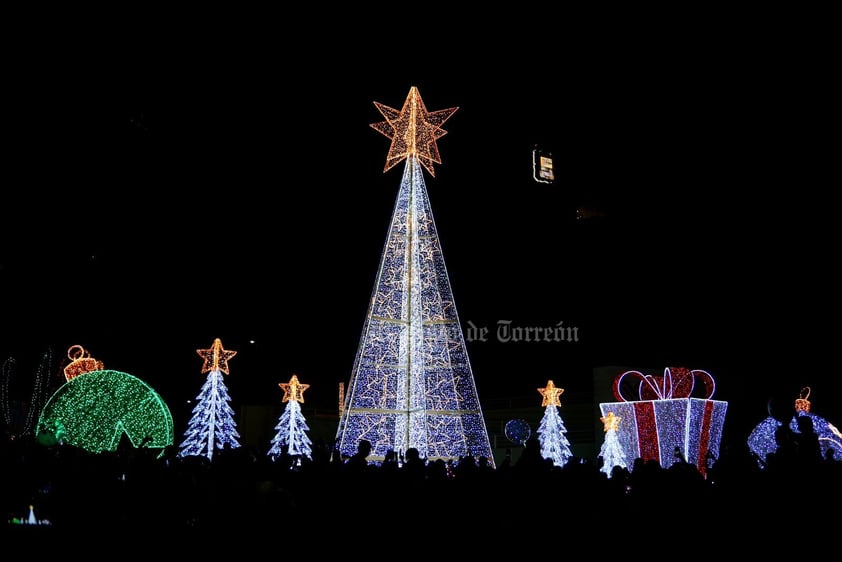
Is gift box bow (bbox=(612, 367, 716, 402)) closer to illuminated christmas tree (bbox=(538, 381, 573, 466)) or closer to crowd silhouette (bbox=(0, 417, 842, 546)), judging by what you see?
illuminated christmas tree (bbox=(538, 381, 573, 466))

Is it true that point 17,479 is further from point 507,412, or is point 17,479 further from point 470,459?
point 507,412

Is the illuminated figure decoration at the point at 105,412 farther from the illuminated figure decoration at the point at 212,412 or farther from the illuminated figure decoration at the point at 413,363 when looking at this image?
the illuminated figure decoration at the point at 212,412

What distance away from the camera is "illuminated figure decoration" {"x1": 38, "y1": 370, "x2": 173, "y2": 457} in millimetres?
15219

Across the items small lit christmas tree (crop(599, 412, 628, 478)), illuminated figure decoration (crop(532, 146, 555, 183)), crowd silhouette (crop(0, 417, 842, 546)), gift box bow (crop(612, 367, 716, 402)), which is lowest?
crowd silhouette (crop(0, 417, 842, 546))

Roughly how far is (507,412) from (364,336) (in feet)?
52.7

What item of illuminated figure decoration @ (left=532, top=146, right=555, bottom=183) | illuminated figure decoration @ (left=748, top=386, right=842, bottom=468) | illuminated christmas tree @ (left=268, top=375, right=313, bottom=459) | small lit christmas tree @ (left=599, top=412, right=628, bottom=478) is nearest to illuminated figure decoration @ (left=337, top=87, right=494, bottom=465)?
illuminated figure decoration @ (left=532, top=146, right=555, bottom=183)

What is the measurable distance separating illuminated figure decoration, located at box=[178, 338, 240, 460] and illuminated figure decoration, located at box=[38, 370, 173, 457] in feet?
28.8

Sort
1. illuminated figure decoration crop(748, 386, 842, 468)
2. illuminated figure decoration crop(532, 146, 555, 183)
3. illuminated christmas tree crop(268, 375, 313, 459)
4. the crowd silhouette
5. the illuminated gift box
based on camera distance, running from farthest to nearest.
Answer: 1. illuminated christmas tree crop(268, 375, 313, 459)
2. the illuminated gift box
3. illuminated figure decoration crop(748, 386, 842, 468)
4. illuminated figure decoration crop(532, 146, 555, 183)
5. the crowd silhouette

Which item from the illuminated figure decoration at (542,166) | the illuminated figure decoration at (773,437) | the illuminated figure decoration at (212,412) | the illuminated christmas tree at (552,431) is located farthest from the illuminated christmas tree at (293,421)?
the illuminated figure decoration at (773,437)

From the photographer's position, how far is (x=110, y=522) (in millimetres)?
6934

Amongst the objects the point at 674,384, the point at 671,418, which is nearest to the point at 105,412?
the point at 671,418

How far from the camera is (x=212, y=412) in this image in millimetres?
25281

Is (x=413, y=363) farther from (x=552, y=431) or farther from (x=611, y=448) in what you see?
(x=552, y=431)

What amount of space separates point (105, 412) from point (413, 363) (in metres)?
6.48
